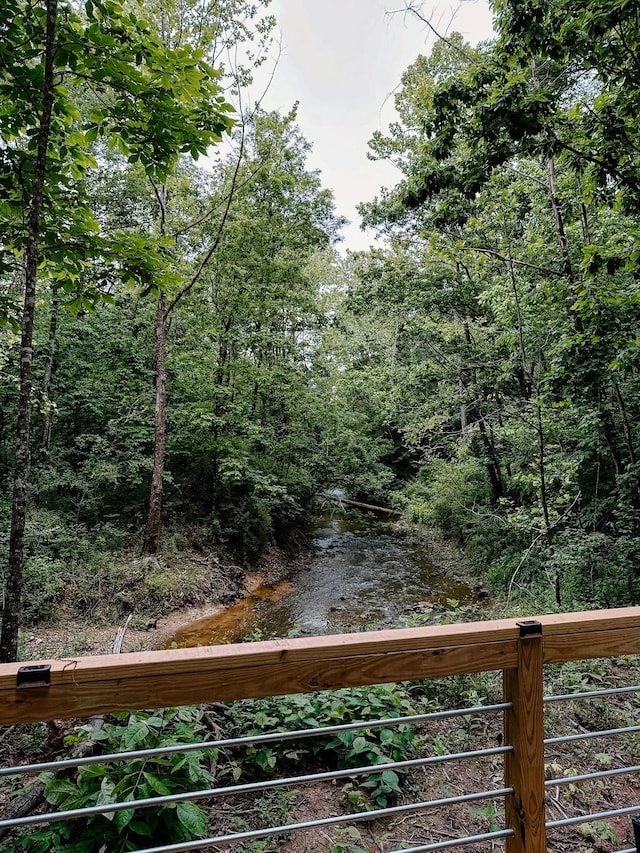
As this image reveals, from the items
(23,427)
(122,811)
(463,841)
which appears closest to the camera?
(463,841)

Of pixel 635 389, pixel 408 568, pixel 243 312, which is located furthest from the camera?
pixel 243 312

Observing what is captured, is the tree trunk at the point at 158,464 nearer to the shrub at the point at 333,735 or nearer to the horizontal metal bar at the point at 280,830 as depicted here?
the shrub at the point at 333,735

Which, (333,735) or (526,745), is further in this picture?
(333,735)

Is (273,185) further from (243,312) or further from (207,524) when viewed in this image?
(207,524)

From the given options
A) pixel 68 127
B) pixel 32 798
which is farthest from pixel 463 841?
pixel 68 127

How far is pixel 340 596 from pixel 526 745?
7.42 m

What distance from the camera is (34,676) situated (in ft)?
2.96

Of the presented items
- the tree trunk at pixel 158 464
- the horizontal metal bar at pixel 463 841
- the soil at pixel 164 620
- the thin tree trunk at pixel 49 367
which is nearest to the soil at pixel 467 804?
the horizontal metal bar at pixel 463 841

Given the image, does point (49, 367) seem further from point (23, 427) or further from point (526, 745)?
point (526, 745)

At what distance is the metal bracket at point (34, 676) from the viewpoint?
35.4 inches

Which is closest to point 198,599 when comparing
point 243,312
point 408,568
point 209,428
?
point 209,428

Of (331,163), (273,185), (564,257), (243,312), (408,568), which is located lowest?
(408,568)

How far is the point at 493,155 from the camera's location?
4641 mm

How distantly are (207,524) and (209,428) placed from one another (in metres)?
2.11
